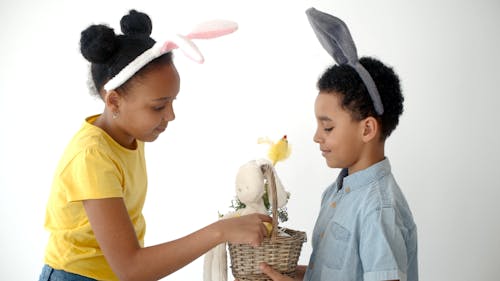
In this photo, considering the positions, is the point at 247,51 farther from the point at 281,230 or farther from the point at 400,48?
the point at 281,230

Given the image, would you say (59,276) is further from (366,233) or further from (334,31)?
(334,31)

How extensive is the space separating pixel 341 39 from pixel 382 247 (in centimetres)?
48

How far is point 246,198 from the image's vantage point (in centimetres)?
147

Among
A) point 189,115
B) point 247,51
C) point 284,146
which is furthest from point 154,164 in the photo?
point 284,146

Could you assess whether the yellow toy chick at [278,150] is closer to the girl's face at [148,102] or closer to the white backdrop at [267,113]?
the girl's face at [148,102]

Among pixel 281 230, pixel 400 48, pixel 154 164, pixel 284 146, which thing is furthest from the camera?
pixel 154 164

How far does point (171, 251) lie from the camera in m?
1.26

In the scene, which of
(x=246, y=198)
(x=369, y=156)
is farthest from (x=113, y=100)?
(x=369, y=156)

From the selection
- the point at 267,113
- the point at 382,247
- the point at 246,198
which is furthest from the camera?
the point at 267,113

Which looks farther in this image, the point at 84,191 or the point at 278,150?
the point at 278,150

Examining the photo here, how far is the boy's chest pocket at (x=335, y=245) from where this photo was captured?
1.33 metres

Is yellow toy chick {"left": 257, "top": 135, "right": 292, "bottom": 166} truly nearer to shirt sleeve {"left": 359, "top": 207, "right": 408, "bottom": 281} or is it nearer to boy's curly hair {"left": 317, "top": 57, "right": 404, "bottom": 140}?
boy's curly hair {"left": 317, "top": 57, "right": 404, "bottom": 140}

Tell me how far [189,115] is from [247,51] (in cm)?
32

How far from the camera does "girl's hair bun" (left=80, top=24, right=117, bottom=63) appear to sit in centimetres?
131
